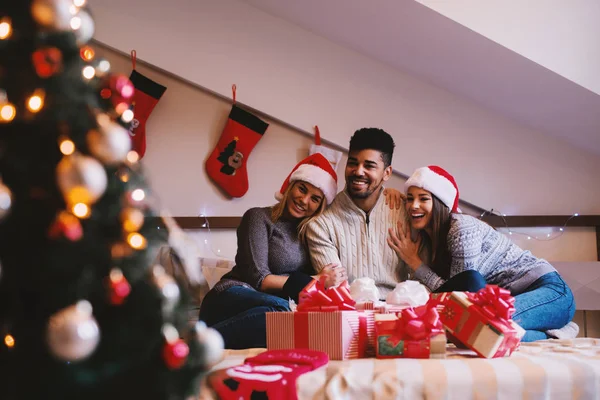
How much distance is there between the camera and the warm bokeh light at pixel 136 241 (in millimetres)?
686

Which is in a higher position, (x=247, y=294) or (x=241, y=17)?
(x=241, y=17)

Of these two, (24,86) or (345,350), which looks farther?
(345,350)

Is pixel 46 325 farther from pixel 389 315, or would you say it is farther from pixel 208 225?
pixel 208 225

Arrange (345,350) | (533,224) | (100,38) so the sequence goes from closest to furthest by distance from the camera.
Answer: (345,350), (533,224), (100,38)

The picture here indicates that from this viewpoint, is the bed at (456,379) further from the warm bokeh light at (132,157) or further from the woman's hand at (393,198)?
the woman's hand at (393,198)

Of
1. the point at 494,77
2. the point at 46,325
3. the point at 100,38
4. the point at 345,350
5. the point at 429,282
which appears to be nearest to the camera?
the point at 46,325

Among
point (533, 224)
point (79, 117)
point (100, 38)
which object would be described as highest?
point (100, 38)

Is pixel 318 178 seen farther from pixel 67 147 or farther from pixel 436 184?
pixel 67 147

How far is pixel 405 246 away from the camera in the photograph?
7.90ft

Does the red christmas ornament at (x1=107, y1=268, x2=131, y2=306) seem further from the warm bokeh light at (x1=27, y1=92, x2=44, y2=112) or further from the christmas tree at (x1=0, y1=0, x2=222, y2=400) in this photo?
the warm bokeh light at (x1=27, y1=92, x2=44, y2=112)

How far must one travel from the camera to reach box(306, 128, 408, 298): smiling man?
7.92ft

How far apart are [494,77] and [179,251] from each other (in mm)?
2781

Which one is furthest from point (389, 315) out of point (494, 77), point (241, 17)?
point (241, 17)

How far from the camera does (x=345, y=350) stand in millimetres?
1451
